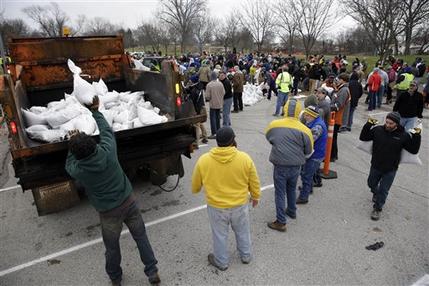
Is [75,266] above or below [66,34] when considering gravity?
below

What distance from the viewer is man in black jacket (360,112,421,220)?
385 centimetres

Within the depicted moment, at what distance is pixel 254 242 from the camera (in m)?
3.77

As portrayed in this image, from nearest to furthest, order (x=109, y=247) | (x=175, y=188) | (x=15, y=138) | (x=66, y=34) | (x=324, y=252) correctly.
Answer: (x=109, y=247) → (x=15, y=138) → (x=324, y=252) → (x=175, y=188) → (x=66, y=34)

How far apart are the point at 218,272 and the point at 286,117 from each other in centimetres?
197

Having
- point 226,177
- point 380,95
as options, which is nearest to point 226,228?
point 226,177

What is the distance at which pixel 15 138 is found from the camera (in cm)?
329

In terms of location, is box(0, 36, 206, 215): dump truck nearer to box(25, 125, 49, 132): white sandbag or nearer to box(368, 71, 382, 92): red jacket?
box(25, 125, 49, 132): white sandbag

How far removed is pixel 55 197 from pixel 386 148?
4.34m

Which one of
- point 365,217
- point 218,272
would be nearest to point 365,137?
point 365,217

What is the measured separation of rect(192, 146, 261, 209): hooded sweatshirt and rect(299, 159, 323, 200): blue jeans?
5.29ft

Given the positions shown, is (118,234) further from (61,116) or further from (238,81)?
(238,81)

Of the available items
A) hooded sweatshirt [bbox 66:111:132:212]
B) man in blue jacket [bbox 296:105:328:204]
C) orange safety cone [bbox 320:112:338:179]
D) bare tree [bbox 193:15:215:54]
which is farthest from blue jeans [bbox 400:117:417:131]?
bare tree [bbox 193:15:215:54]

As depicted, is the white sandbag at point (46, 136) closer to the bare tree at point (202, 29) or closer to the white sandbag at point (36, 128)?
the white sandbag at point (36, 128)

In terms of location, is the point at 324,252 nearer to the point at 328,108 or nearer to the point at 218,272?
the point at 218,272
